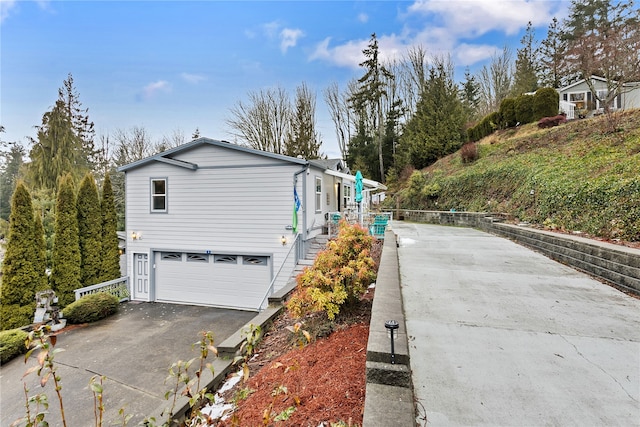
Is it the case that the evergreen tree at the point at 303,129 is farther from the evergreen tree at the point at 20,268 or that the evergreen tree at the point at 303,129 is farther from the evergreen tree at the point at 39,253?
the evergreen tree at the point at 20,268

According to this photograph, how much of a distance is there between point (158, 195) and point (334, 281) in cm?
983

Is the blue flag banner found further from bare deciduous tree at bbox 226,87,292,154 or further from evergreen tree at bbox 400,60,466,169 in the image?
evergreen tree at bbox 400,60,466,169

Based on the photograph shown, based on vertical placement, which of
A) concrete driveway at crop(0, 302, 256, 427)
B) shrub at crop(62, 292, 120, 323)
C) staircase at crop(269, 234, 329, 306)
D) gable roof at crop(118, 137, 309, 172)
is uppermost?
gable roof at crop(118, 137, 309, 172)

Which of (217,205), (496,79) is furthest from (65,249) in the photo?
(496,79)

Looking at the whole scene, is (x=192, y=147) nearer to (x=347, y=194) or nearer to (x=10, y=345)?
(x=10, y=345)

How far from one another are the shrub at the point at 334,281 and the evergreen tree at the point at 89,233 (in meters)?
10.4

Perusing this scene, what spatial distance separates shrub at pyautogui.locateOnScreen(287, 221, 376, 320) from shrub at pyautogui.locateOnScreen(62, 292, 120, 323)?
27.2 feet

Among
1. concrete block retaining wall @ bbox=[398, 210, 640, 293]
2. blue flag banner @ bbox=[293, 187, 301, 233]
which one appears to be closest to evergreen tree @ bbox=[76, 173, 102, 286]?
blue flag banner @ bbox=[293, 187, 301, 233]

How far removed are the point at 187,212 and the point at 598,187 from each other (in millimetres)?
13145

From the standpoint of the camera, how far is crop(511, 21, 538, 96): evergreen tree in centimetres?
2750

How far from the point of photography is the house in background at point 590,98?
20922 mm

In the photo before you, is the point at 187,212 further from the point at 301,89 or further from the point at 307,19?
the point at 301,89

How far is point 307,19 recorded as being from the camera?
44.5 ft

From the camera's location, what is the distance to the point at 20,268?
8.98 metres
